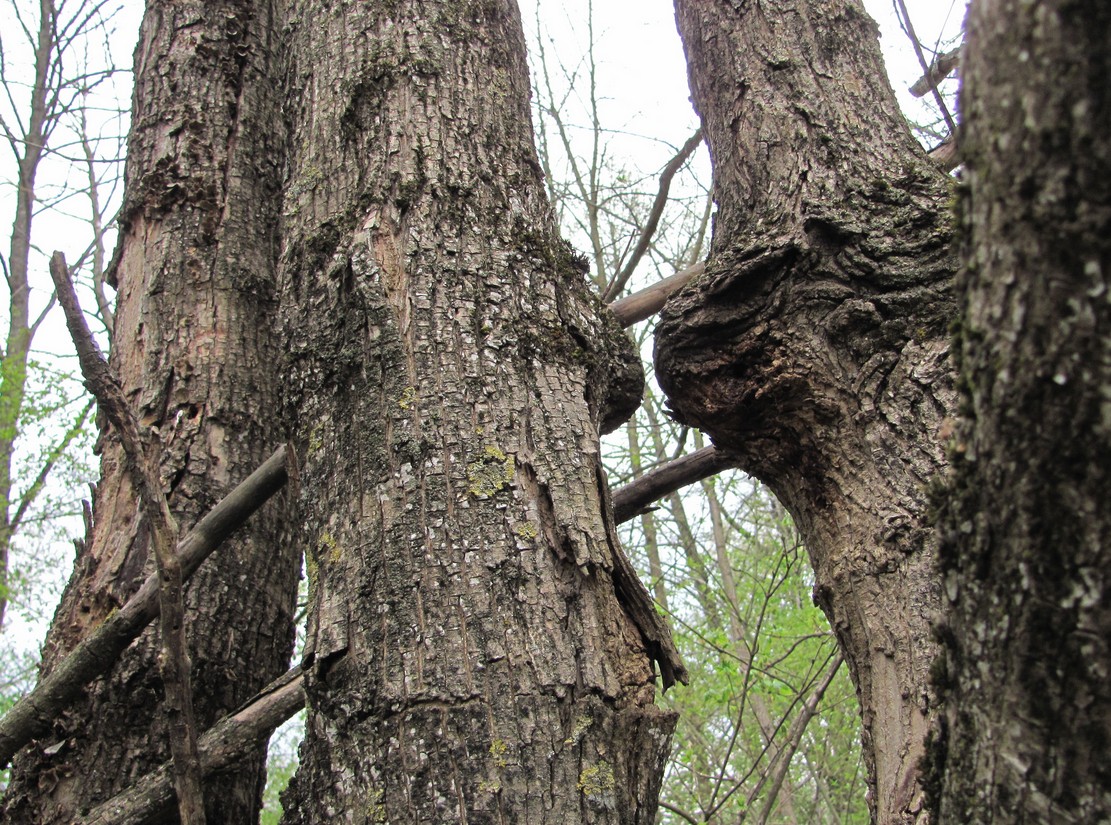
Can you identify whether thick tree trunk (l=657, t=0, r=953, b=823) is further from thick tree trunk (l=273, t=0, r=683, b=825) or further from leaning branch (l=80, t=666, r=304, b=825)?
leaning branch (l=80, t=666, r=304, b=825)

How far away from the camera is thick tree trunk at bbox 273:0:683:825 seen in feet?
4.33

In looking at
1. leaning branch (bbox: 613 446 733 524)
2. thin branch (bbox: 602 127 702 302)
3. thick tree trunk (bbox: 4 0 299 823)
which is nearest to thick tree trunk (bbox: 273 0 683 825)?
leaning branch (bbox: 613 446 733 524)

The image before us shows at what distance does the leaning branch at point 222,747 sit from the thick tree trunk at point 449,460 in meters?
0.59

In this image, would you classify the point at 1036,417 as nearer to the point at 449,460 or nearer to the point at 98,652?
the point at 449,460

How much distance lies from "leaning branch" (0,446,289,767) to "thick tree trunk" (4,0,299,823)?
92 millimetres

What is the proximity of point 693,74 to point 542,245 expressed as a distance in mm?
1030

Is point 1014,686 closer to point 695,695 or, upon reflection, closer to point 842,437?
point 842,437

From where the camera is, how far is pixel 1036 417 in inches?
25.5

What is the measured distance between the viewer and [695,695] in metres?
7.76

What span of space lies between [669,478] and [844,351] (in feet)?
2.74

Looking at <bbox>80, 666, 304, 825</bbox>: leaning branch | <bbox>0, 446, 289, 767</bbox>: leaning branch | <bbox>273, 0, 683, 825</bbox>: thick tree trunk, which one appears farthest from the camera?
<bbox>0, 446, 289, 767</bbox>: leaning branch

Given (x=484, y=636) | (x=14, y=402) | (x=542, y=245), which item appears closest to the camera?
(x=484, y=636)

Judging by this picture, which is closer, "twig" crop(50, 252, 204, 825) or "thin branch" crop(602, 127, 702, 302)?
"twig" crop(50, 252, 204, 825)

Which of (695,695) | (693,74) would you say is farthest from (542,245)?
(695,695)
